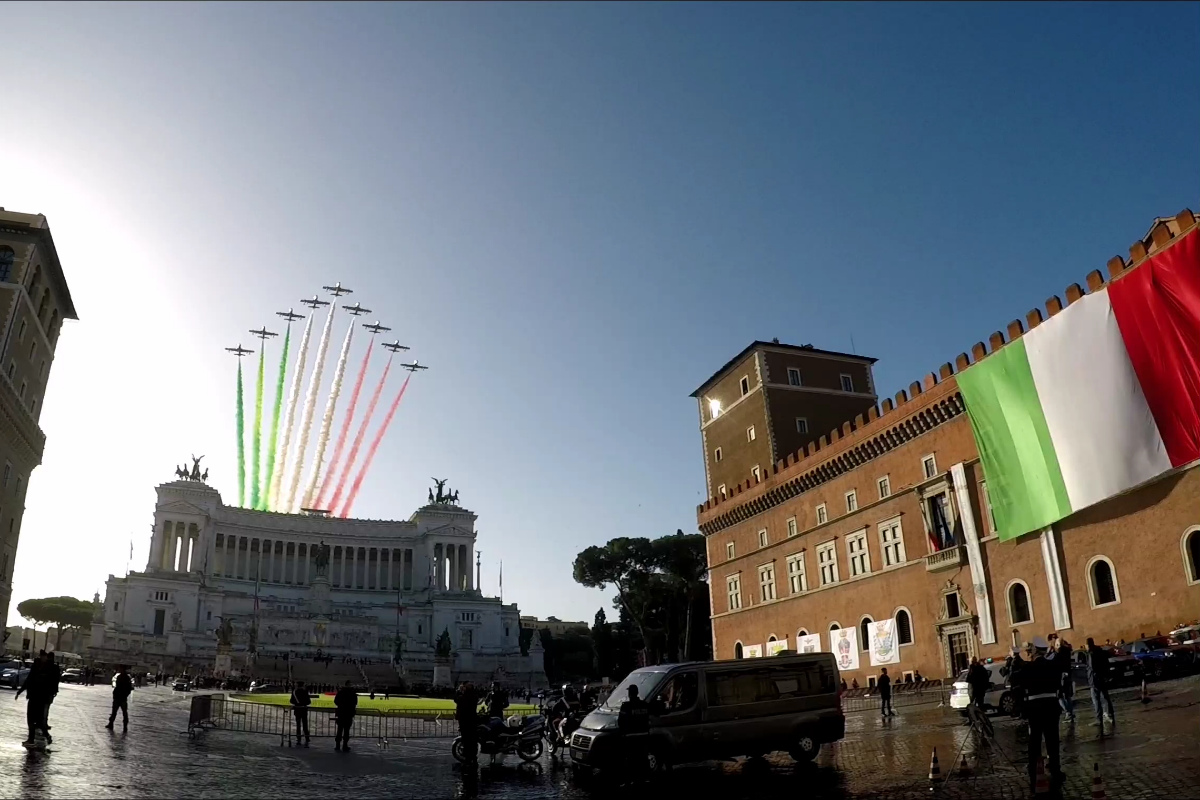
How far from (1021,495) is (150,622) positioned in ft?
248

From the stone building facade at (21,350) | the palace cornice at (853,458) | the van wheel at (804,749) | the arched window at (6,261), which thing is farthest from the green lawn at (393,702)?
the van wheel at (804,749)

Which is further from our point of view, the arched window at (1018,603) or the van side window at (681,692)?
the arched window at (1018,603)

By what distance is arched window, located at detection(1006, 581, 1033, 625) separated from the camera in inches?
1136

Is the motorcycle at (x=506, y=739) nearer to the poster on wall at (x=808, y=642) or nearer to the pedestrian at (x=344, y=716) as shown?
the pedestrian at (x=344, y=716)

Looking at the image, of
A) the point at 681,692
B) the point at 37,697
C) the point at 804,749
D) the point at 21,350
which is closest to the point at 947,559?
the point at 804,749

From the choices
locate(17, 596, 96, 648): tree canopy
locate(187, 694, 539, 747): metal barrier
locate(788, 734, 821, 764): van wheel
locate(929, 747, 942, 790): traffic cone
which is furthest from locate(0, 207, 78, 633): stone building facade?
locate(17, 596, 96, 648): tree canopy

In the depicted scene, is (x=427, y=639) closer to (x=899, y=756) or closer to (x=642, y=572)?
(x=642, y=572)

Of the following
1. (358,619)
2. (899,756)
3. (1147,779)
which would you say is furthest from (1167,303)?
(358,619)

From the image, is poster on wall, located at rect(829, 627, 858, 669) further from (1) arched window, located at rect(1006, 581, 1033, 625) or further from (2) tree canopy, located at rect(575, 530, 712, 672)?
(2) tree canopy, located at rect(575, 530, 712, 672)

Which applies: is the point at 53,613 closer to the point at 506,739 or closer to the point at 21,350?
the point at 21,350

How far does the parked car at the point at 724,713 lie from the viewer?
43.7 feet

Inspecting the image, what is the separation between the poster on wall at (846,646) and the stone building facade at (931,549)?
42 cm

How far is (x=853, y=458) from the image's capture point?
3794 centimetres

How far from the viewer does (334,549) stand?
10206cm
